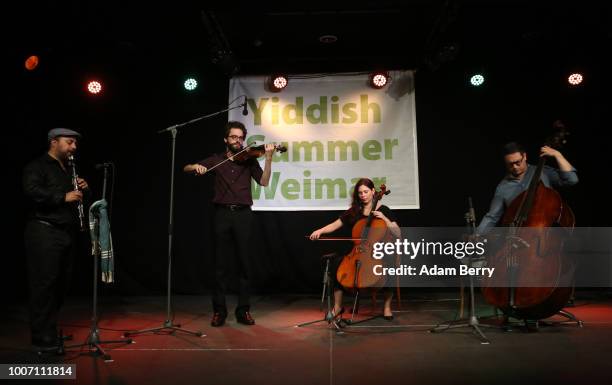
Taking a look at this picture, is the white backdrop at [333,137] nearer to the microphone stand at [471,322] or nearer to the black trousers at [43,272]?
the microphone stand at [471,322]

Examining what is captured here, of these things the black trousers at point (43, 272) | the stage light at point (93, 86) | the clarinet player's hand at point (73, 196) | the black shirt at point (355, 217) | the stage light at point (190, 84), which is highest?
the stage light at point (190, 84)

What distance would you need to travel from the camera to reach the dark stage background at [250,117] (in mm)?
5840

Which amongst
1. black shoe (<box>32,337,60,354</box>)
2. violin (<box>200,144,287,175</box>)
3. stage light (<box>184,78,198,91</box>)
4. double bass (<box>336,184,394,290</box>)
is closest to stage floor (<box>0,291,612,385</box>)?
black shoe (<box>32,337,60,354</box>)

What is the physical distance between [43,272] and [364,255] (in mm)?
2352

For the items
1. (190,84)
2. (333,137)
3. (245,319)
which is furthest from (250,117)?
(245,319)

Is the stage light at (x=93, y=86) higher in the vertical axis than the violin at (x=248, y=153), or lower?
higher

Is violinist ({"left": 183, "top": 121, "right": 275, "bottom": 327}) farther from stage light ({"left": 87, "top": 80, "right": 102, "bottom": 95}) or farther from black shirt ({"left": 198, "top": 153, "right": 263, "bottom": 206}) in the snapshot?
stage light ({"left": 87, "top": 80, "right": 102, "bottom": 95})

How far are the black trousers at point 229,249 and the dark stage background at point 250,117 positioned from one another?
159cm

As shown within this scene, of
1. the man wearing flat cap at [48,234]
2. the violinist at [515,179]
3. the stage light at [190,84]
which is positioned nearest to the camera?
the man wearing flat cap at [48,234]

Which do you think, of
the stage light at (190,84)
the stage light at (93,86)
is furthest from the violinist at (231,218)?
the stage light at (93,86)

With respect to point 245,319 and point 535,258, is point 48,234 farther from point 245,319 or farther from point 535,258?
point 535,258

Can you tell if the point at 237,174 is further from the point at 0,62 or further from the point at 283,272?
the point at 0,62

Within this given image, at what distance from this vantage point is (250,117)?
5906 millimetres

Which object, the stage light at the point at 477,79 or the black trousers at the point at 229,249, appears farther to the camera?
the stage light at the point at 477,79
